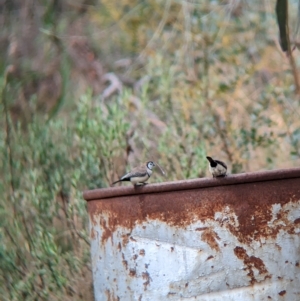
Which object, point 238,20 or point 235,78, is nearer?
point 235,78

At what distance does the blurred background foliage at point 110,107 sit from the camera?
193 inches

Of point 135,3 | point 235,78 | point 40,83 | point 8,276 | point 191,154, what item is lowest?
point 8,276

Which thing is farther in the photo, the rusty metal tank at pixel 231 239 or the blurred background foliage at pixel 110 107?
the blurred background foliage at pixel 110 107

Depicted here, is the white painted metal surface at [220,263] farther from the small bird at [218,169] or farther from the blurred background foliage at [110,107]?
the blurred background foliage at [110,107]

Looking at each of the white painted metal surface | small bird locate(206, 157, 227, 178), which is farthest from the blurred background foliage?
small bird locate(206, 157, 227, 178)

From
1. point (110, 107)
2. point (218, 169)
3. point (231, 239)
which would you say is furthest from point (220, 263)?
point (110, 107)

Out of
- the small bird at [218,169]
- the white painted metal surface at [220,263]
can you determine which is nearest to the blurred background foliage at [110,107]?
the white painted metal surface at [220,263]

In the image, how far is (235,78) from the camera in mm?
6180

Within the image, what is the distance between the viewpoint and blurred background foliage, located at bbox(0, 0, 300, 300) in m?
4.91

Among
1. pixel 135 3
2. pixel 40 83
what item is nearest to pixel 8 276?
pixel 40 83

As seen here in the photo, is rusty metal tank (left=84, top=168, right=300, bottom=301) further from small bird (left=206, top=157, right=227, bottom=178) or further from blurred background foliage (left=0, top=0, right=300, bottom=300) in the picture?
blurred background foliage (left=0, top=0, right=300, bottom=300)

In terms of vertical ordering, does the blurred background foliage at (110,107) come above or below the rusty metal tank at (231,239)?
above

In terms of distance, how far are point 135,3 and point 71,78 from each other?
1.09 m

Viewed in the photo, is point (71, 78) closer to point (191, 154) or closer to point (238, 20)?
point (238, 20)
